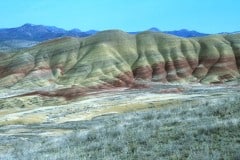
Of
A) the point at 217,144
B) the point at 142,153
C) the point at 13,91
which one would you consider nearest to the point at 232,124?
the point at 217,144

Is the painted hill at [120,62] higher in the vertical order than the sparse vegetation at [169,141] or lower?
lower

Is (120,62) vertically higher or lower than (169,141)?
lower

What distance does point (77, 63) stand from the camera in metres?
144

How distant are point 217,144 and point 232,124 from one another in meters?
2.58

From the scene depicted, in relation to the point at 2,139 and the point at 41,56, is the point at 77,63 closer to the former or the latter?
the point at 41,56

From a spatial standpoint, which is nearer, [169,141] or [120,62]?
[169,141]

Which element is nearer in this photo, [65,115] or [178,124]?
[178,124]

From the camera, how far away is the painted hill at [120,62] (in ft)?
425

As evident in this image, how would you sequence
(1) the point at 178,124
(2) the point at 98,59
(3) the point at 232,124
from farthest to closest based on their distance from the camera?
Result: (2) the point at 98,59
(1) the point at 178,124
(3) the point at 232,124

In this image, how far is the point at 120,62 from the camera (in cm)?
14125

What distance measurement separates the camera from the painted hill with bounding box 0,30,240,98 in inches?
5103

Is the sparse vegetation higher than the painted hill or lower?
higher

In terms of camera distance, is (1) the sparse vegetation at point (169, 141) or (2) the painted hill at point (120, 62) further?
(2) the painted hill at point (120, 62)

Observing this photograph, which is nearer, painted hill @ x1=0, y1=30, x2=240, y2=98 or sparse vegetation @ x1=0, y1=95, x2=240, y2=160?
sparse vegetation @ x1=0, y1=95, x2=240, y2=160
